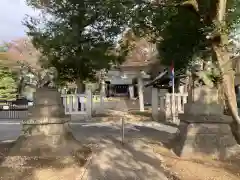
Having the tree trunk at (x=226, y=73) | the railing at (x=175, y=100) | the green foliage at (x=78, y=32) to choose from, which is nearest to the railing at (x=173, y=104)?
the railing at (x=175, y=100)

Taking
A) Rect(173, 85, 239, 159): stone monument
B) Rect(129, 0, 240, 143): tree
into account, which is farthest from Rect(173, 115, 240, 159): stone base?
Rect(129, 0, 240, 143): tree

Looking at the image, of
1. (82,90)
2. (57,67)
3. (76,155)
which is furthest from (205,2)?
(82,90)

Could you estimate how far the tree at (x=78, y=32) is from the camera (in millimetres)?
9648

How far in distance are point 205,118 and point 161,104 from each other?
9.22m

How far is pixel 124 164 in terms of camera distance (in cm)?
692

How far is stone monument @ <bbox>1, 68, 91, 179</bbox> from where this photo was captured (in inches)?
284

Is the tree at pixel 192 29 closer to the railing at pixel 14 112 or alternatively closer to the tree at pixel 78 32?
the tree at pixel 78 32

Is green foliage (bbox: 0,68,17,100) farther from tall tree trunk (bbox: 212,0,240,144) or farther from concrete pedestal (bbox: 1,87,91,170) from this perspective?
tall tree trunk (bbox: 212,0,240,144)

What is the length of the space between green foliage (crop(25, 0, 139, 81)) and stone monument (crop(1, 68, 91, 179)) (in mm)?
2178

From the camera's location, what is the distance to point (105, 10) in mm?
9555

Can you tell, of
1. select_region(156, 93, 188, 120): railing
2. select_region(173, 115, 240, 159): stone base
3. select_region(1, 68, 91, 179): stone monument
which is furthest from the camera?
select_region(156, 93, 188, 120): railing

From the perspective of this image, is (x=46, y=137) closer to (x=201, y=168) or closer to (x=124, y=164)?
(x=124, y=164)

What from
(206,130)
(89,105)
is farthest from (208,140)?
(89,105)

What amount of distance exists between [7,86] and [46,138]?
64.0 ft
